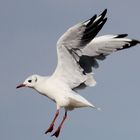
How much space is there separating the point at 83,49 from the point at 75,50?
0.34 metres

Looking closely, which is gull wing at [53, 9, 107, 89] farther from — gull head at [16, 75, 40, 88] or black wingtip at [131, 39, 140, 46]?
black wingtip at [131, 39, 140, 46]

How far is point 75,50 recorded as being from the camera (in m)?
19.5

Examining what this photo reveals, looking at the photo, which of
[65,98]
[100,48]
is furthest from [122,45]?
[65,98]

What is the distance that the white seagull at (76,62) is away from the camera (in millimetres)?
19203

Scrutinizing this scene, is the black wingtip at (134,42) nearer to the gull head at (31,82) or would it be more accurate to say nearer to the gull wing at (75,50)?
the gull wing at (75,50)

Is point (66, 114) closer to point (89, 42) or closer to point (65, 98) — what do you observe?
point (65, 98)

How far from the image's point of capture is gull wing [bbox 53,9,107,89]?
19125mm

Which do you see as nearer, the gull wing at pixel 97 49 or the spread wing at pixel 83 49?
the spread wing at pixel 83 49

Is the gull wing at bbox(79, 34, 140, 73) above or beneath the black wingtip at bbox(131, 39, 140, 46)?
above

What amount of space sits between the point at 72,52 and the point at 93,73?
0.77 m

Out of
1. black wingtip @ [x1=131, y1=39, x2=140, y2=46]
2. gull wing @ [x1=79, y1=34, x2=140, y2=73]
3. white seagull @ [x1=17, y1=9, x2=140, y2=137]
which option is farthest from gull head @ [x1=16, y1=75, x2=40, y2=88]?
black wingtip @ [x1=131, y1=39, x2=140, y2=46]

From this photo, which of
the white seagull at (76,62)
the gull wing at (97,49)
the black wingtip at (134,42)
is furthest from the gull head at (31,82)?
the black wingtip at (134,42)

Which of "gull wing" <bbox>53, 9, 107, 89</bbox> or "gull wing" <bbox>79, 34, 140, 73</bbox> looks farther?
"gull wing" <bbox>79, 34, 140, 73</bbox>

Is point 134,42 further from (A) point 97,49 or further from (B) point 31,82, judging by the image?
(B) point 31,82
